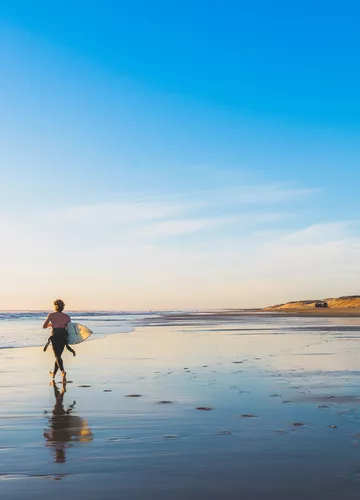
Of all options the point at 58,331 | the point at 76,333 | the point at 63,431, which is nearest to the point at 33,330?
the point at 76,333

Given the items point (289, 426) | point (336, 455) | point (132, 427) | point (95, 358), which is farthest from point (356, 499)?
Result: point (95, 358)

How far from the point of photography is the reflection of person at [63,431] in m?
8.13

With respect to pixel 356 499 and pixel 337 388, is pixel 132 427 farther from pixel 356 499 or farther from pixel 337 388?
pixel 337 388

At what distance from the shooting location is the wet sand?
6.34 metres

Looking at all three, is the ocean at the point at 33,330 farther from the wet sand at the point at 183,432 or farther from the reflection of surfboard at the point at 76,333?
the wet sand at the point at 183,432

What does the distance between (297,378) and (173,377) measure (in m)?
3.33

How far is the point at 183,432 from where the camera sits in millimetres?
8992

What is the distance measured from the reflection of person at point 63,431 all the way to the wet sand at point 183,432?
0.07ft

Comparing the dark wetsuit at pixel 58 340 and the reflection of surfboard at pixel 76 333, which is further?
the reflection of surfboard at pixel 76 333

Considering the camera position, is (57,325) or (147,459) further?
(57,325)

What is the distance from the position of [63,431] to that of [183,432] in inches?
76.8

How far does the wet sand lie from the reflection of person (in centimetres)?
2

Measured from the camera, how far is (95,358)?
70.8 ft

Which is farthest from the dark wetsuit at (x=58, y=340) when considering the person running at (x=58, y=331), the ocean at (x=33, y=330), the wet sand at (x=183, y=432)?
the ocean at (x=33, y=330)
